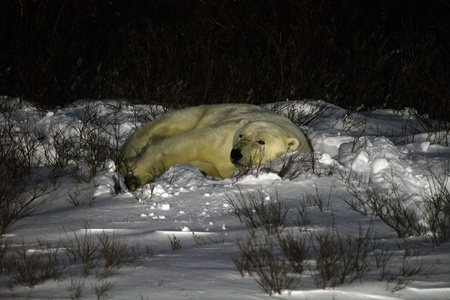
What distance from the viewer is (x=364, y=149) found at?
13.8 ft

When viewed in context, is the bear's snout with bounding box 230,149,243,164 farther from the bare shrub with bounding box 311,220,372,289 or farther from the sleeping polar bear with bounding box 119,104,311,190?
the bare shrub with bounding box 311,220,372,289

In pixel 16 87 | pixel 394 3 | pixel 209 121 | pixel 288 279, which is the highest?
pixel 394 3

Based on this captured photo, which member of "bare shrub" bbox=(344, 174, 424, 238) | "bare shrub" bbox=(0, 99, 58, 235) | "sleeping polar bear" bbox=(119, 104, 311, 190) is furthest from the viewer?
"sleeping polar bear" bbox=(119, 104, 311, 190)

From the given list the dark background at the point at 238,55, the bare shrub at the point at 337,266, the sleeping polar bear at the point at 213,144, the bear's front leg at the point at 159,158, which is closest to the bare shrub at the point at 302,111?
the dark background at the point at 238,55

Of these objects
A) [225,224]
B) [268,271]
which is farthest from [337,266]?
[225,224]

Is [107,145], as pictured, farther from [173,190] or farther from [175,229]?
[175,229]

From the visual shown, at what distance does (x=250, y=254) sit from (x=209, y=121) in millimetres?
2538

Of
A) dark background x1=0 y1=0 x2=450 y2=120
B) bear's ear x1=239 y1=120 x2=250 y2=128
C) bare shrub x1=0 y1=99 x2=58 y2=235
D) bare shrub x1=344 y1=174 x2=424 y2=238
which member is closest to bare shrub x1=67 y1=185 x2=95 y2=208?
bare shrub x1=0 y1=99 x2=58 y2=235

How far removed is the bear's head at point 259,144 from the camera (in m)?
3.99

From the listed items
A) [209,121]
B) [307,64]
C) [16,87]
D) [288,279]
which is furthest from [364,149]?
[16,87]

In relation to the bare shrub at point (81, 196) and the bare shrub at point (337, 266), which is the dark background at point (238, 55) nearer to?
the bare shrub at point (81, 196)

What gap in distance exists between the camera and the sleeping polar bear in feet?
13.6

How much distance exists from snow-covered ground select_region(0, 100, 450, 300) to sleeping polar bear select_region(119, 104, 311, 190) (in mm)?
254

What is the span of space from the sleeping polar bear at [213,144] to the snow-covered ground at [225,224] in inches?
10.0
